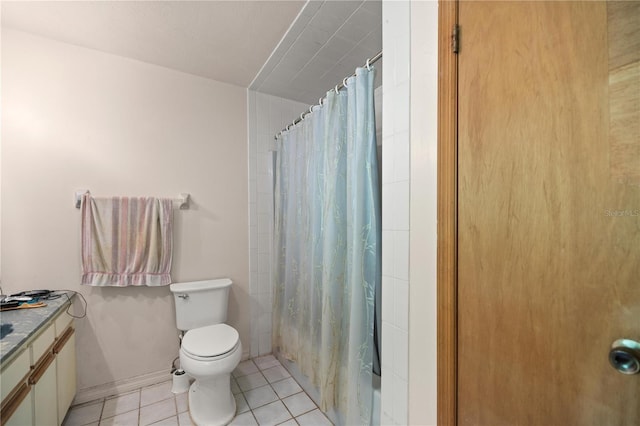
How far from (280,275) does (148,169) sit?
132 centimetres

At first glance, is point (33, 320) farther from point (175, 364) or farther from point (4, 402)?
point (175, 364)

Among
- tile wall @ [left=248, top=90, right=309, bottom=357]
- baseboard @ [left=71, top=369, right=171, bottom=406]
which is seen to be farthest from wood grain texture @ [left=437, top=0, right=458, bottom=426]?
baseboard @ [left=71, top=369, right=171, bottom=406]

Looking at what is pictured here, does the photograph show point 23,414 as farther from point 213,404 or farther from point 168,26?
point 168,26

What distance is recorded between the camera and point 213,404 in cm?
159

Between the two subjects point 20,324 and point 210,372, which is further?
point 210,372

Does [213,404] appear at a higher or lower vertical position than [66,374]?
lower

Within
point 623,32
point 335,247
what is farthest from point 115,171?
point 623,32

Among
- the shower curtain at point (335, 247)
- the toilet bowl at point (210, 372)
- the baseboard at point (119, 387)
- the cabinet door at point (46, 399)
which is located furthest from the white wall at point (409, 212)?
the baseboard at point (119, 387)

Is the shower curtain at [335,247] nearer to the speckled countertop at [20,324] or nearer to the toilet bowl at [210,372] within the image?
the toilet bowl at [210,372]

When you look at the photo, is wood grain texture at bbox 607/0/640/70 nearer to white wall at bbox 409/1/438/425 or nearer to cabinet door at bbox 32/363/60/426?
white wall at bbox 409/1/438/425

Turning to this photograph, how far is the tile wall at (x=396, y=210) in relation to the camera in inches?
40.4

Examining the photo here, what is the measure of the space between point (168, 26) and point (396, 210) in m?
1.75

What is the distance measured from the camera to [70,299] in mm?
1682

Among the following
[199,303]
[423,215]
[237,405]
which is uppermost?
[423,215]
